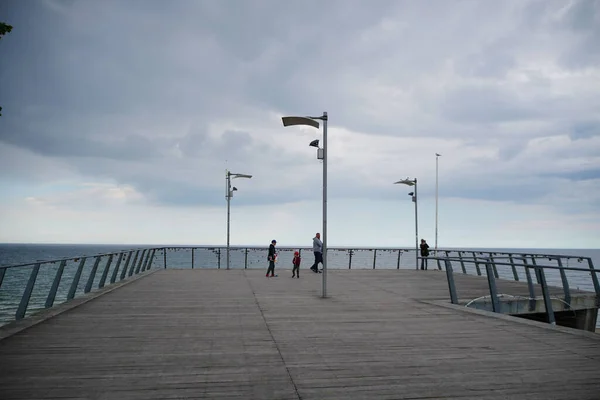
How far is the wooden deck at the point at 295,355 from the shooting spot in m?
4.43

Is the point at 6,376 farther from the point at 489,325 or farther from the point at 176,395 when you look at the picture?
the point at 489,325

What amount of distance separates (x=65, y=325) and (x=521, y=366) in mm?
6721

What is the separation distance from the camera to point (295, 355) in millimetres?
5707

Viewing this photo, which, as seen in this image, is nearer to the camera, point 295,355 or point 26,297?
point 295,355

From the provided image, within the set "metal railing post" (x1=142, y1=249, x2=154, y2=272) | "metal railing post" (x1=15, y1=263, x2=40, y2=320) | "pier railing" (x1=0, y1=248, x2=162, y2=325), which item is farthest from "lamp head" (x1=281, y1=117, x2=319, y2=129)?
Answer: "metal railing post" (x1=142, y1=249, x2=154, y2=272)

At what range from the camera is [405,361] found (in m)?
5.44

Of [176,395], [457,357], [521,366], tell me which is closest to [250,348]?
[176,395]

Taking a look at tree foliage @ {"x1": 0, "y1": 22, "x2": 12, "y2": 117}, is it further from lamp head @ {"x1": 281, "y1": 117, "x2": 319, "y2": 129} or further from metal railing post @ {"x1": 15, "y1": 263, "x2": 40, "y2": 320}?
lamp head @ {"x1": 281, "y1": 117, "x2": 319, "y2": 129}

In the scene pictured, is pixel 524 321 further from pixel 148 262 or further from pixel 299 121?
pixel 148 262

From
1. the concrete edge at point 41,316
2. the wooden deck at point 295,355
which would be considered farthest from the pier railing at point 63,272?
the wooden deck at point 295,355

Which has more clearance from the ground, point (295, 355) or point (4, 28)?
point (4, 28)

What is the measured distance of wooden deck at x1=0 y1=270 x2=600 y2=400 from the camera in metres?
4.43

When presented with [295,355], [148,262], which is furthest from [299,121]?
[148,262]

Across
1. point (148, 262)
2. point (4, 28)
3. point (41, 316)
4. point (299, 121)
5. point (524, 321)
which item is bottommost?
point (41, 316)
